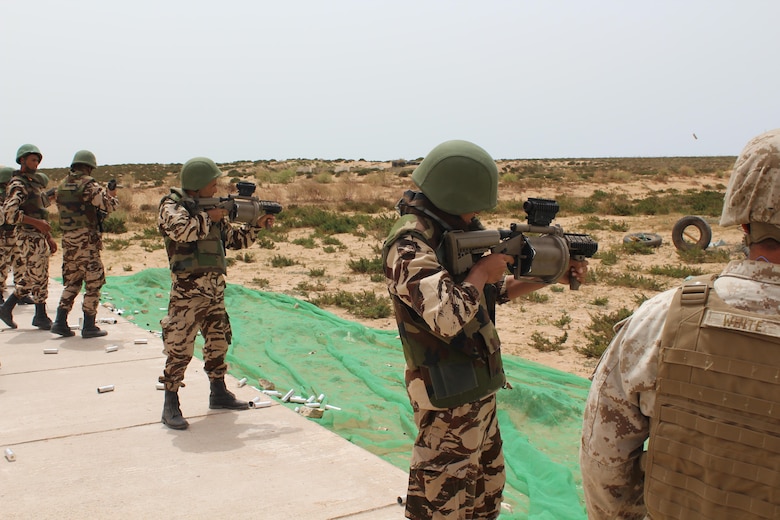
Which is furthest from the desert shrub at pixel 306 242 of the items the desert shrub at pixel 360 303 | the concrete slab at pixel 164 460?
the concrete slab at pixel 164 460

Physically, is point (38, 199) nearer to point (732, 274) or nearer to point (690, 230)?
point (732, 274)

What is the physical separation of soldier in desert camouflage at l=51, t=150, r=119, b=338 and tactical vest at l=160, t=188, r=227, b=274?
2.94 m

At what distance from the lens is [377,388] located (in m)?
6.04

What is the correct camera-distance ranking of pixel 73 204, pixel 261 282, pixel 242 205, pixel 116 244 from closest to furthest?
1. pixel 242 205
2. pixel 73 204
3. pixel 261 282
4. pixel 116 244

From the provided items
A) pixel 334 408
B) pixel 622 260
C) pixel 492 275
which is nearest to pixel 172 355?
pixel 334 408

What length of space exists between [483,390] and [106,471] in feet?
9.04

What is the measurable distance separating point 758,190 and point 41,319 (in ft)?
26.9

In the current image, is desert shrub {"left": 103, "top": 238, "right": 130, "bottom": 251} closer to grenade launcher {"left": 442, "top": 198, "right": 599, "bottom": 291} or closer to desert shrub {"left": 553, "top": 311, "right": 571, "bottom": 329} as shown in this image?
desert shrub {"left": 553, "top": 311, "right": 571, "bottom": 329}

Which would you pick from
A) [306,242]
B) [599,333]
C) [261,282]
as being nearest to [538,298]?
[599,333]

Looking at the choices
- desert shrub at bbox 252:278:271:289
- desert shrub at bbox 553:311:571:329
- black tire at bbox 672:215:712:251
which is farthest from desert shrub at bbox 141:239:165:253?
black tire at bbox 672:215:712:251

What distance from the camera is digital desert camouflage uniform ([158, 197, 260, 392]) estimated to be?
4.89 meters

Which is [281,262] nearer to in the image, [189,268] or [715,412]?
[189,268]

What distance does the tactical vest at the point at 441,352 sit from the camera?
2.64 meters

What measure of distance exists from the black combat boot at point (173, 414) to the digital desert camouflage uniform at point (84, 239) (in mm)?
3056
